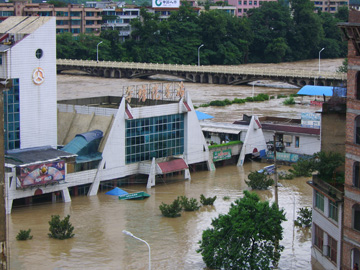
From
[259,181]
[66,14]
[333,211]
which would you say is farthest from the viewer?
[66,14]

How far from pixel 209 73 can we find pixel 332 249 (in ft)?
328

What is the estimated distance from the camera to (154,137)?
57281 mm

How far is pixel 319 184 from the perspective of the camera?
36.1 meters

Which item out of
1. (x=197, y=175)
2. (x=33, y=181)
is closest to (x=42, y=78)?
(x=33, y=181)

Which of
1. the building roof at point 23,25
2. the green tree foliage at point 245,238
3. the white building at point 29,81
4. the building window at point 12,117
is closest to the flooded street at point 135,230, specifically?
the green tree foliage at point 245,238

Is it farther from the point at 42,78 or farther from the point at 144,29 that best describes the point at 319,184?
the point at 144,29

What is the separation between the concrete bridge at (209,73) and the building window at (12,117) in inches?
2687

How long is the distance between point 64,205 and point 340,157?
2020cm

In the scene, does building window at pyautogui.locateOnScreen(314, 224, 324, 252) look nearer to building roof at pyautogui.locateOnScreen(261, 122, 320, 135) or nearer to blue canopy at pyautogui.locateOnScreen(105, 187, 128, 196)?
blue canopy at pyautogui.locateOnScreen(105, 187, 128, 196)

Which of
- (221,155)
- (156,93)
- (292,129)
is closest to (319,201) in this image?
(156,93)

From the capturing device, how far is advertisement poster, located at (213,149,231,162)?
204 feet

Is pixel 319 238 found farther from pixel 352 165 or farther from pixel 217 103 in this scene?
pixel 217 103

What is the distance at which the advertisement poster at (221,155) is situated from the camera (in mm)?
62094

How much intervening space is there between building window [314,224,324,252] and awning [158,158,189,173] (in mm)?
20169
